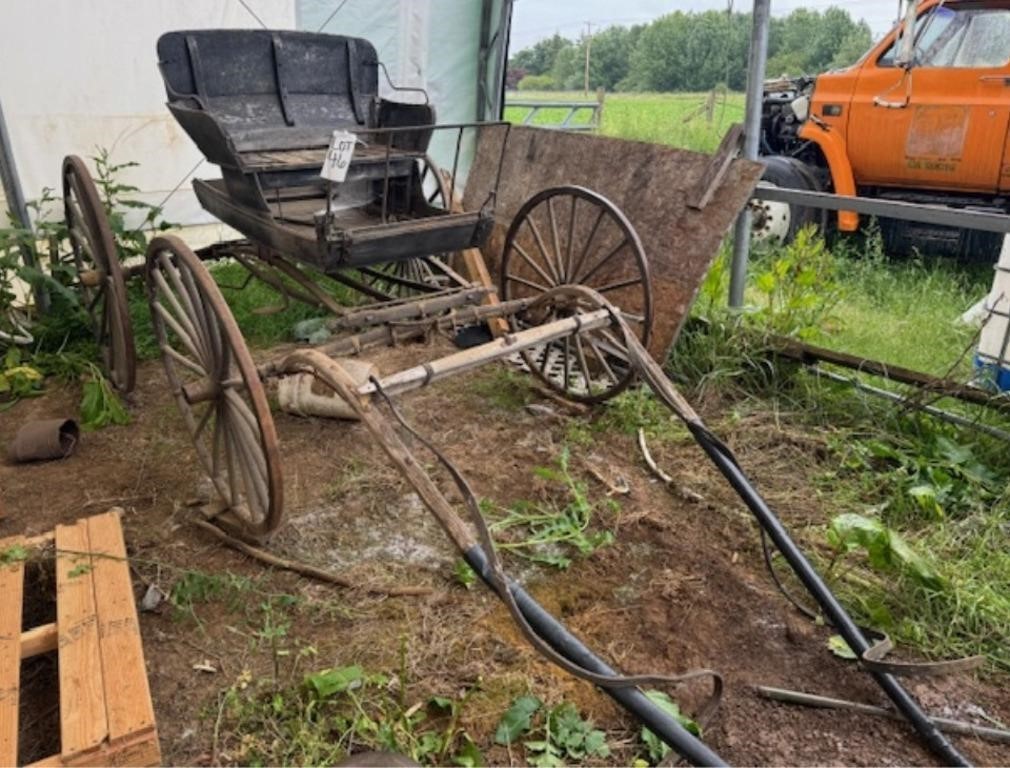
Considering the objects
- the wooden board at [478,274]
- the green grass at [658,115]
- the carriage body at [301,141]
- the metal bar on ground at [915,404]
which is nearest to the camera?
the metal bar on ground at [915,404]

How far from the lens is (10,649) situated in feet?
6.35

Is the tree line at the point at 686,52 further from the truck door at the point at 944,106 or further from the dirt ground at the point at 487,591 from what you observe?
the dirt ground at the point at 487,591

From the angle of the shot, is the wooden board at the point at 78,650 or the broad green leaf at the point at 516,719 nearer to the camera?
the wooden board at the point at 78,650

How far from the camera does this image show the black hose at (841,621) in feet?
6.04

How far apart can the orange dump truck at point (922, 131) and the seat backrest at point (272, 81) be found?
124 inches

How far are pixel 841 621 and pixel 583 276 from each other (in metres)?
2.14

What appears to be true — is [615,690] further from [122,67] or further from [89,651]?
[122,67]

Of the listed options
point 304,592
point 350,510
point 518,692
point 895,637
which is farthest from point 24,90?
point 895,637

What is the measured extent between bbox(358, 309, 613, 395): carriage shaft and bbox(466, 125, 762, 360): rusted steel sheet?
2.97 ft

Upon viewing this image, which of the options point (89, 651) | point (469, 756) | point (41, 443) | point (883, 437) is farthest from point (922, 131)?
point (89, 651)

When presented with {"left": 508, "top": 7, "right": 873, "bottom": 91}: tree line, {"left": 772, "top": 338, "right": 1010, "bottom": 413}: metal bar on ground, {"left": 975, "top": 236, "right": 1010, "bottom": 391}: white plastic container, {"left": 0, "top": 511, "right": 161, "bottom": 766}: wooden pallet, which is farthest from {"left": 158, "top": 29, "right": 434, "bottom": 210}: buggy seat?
{"left": 508, "top": 7, "right": 873, "bottom": 91}: tree line

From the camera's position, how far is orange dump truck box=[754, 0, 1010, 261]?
17.1ft

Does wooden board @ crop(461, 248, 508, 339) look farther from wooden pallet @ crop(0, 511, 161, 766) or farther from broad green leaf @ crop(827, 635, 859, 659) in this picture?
broad green leaf @ crop(827, 635, 859, 659)

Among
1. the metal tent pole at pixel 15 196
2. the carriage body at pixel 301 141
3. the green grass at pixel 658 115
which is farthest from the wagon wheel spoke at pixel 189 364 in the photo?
the green grass at pixel 658 115
